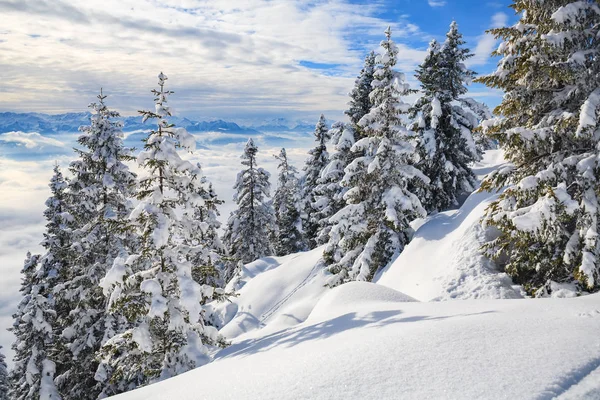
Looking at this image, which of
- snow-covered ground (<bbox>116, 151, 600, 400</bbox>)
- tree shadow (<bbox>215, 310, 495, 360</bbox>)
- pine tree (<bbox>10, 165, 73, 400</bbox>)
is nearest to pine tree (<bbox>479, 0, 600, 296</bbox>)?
snow-covered ground (<bbox>116, 151, 600, 400</bbox>)

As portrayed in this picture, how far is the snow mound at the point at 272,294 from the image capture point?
22547 mm

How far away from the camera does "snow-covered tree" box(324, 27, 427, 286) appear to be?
57.7 ft

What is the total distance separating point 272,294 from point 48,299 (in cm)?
1323

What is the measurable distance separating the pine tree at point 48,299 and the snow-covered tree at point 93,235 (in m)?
0.87

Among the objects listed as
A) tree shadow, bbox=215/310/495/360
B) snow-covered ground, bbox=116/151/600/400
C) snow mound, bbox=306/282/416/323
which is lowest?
snow mound, bbox=306/282/416/323

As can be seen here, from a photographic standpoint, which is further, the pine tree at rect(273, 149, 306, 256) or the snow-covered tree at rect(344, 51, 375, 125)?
the pine tree at rect(273, 149, 306, 256)

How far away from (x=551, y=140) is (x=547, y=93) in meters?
1.99

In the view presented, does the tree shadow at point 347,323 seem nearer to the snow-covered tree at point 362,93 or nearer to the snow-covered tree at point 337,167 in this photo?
the snow-covered tree at point 337,167

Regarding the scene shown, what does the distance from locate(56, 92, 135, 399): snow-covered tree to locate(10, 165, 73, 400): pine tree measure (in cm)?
87

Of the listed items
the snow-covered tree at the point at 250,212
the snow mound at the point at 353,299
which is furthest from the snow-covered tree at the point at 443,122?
the snow-covered tree at the point at 250,212

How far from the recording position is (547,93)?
37.0ft

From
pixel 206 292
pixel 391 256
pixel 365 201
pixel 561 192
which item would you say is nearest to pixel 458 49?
pixel 365 201

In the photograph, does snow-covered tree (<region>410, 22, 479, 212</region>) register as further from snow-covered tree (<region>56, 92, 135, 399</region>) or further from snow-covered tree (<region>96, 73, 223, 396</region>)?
snow-covered tree (<region>56, 92, 135, 399</region>)

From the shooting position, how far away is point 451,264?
14719 mm
